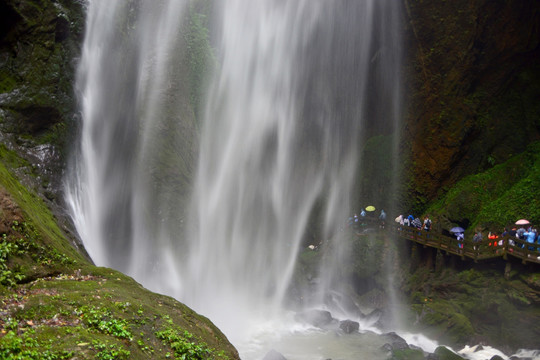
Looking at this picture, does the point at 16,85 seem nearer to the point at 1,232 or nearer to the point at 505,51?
the point at 1,232

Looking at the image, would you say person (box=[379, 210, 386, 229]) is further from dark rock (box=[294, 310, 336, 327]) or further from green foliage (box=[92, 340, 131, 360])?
green foliage (box=[92, 340, 131, 360])

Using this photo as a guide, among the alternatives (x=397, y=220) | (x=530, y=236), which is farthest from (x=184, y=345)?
(x=397, y=220)

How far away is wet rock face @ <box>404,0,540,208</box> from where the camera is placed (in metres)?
18.5

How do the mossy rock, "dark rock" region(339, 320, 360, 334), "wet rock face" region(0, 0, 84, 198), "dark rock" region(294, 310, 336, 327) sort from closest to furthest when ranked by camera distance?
"wet rock face" region(0, 0, 84, 198) → the mossy rock → "dark rock" region(339, 320, 360, 334) → "dark rock" region(294, 310, 336, 327)

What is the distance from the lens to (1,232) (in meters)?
5.24

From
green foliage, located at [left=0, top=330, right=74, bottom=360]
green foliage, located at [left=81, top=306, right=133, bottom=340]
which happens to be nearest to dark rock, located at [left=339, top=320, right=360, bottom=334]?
green foliage, located at [left=81, top=306, right=133, bottom=340]

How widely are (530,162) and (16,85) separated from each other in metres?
18.8

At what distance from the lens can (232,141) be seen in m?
22.8

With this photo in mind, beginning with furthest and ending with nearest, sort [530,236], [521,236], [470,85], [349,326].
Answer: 1. [470,85]
2. [349,326]
3. [521,236]
4. [530,236]

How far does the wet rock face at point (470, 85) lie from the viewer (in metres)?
18.5

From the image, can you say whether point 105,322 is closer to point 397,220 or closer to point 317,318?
point 317,318

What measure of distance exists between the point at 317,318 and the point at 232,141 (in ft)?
35.3

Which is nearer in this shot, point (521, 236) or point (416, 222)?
point (521, 236)

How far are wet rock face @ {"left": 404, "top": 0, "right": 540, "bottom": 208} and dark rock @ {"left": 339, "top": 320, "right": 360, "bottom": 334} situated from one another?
7975 millimetres
